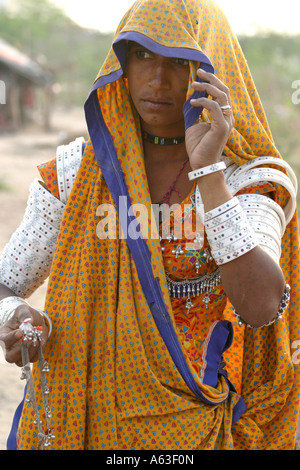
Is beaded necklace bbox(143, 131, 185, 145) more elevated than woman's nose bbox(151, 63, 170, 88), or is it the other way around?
woman's nose bbox(151, 63, 170, 88)

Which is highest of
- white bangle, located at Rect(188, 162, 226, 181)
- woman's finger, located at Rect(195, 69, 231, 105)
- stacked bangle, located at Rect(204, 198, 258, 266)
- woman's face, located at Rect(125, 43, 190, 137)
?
woman's face, located at Rect(125, 43, 190, 137)

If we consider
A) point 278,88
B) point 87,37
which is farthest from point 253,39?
point 87,37

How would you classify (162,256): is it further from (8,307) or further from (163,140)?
(8,307)

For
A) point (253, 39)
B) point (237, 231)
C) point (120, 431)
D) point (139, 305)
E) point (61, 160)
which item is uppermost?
point (253, 39)

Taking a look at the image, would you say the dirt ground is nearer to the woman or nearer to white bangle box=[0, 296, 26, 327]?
white bangle box=[0, 296, 26, 327]

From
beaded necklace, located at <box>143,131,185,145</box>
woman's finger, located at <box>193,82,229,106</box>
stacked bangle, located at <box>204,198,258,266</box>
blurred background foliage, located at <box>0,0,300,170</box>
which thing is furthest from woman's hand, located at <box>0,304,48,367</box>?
blurred background foliage, located at <box>0,0,300,170</box>

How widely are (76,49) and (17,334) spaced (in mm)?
50105

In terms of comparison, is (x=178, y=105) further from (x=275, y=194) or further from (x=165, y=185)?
(x=275, y=194)

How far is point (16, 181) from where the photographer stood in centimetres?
1384

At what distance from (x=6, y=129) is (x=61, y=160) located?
22.5 meters

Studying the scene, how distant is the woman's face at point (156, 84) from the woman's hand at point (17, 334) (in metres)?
0.72

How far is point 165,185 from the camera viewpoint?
6.54ft

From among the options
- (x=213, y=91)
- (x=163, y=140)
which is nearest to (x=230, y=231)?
(x=213, y=91)

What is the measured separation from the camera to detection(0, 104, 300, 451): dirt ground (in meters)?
4.50
